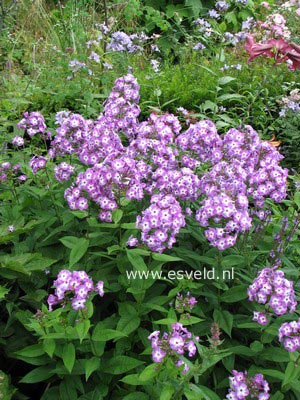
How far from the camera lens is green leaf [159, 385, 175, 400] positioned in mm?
1854

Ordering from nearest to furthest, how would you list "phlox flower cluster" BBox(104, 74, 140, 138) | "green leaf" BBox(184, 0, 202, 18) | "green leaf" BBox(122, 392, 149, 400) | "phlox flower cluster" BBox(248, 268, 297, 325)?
"phlox flower cluster" BBox(248, 268, 297, 325)
"green leaf" BBox(122, 392, 149, 400)
"phlox flower cluster" BBox(104, 74, 140, 138)
"green leaf" BBox(184, 0, 202, 18)

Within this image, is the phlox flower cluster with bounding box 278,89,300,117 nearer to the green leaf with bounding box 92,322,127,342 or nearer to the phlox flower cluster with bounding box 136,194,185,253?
the phlox flower cluster with bounding box 136,194,185,253

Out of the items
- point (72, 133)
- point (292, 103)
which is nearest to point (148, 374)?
point (72, 133)

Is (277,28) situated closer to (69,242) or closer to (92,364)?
(69,242)

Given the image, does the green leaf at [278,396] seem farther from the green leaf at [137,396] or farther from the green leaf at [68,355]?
the green leaf at [68,355]

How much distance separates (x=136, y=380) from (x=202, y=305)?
23.1 inches

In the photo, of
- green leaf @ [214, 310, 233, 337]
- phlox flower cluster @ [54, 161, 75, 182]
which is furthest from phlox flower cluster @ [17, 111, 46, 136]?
green leaf @ [214, 310, 233, 337]

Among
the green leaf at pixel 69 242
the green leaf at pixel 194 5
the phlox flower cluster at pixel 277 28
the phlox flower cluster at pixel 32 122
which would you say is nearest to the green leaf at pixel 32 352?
the green leaf at pixel 69 242

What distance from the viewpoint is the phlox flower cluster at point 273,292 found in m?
2.05

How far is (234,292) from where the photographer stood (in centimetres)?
246

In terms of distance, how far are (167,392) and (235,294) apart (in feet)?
2.33

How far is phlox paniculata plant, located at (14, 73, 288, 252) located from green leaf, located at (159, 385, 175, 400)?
546 millimetres

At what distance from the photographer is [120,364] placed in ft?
7.42

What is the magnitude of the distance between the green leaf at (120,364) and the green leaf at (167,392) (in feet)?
1.06
